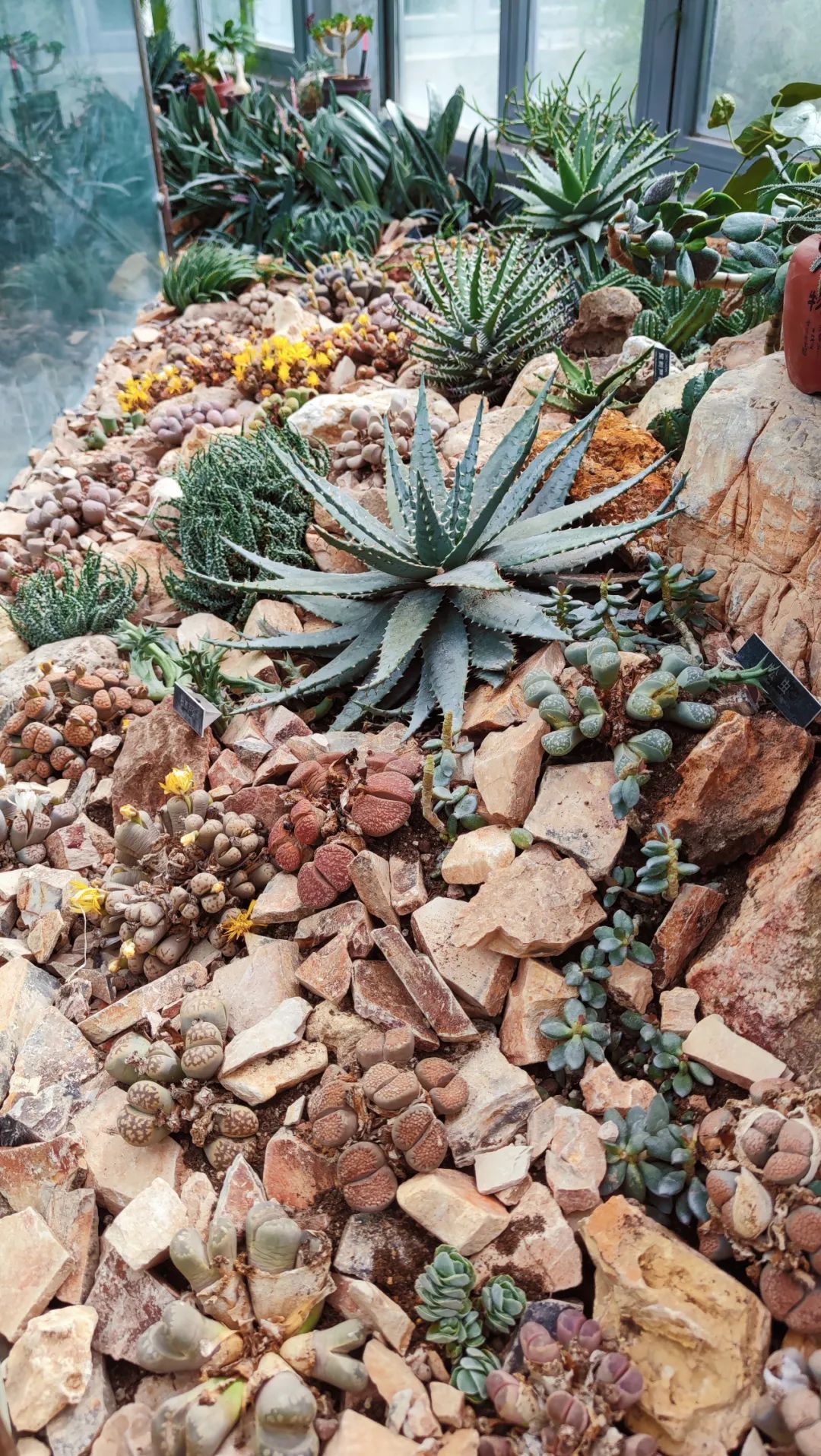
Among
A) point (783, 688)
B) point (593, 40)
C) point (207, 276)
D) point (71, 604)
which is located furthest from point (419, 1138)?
point (593, 40)

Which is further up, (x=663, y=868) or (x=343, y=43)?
(x=343, y=43)

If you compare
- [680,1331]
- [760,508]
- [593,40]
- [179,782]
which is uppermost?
[593,40]

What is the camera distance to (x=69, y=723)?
2740mm

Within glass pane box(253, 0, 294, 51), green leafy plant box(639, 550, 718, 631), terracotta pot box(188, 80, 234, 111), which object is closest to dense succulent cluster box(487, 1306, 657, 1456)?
green leafy plant box(639, 550, 718, 631)

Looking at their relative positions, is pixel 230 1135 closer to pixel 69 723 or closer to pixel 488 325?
pixel 69 723

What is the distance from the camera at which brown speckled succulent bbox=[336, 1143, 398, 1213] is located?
167 cm

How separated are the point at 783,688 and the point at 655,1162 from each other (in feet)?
2.85

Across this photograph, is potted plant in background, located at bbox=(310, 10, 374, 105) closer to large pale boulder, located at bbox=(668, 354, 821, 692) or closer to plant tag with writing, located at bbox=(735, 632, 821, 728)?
large pale boulder, located at bbox=(668, 354, 821, 692)

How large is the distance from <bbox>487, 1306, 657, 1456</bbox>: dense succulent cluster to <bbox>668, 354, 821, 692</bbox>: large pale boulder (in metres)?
1.24

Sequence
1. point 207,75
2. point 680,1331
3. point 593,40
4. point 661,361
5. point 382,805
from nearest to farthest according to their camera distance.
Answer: point 680,1331 < point 382,805 < point 661,361 < point 593,40 < point 207,75

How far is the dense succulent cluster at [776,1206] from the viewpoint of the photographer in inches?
56.1

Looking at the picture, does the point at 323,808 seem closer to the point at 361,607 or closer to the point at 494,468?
the point at 361,607

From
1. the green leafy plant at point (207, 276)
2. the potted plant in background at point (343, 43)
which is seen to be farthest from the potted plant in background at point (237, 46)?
the green leafy plant at point (207, 276)

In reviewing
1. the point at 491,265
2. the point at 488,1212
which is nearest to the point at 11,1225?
the point at 488,1212
